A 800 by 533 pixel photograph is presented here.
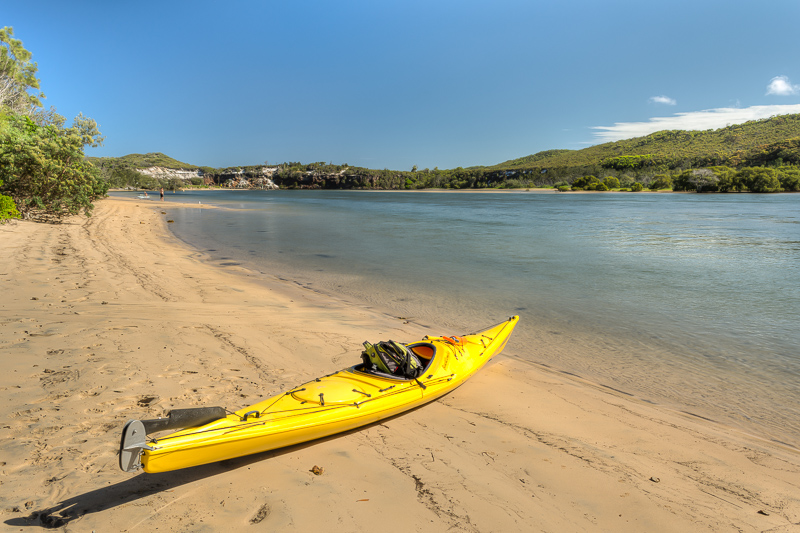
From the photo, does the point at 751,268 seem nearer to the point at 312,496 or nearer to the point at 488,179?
the point at 312,496

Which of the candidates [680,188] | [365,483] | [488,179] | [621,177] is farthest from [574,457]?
[488,179]

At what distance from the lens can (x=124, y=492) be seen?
122 inches

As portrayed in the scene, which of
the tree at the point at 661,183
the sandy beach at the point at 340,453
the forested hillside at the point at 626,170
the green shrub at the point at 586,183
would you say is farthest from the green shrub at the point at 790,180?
the sandy beach at the point at 340,453

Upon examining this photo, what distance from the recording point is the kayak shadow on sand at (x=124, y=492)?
275 centimetres

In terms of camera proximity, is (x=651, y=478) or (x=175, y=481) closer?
(x=175, y=481)

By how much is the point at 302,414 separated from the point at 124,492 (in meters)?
1.44

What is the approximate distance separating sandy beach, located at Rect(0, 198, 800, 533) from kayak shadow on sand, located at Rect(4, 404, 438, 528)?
1cm

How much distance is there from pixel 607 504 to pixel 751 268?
1576cm

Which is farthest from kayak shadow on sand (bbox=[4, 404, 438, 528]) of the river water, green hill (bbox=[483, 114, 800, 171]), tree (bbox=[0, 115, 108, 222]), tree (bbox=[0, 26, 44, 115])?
green hill (bbox=[483, 114, 800, 171])

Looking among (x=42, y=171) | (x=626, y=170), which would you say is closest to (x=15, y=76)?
(x=42, y=171)

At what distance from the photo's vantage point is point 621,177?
10219cm

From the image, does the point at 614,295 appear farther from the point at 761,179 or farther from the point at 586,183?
the point at 586,183

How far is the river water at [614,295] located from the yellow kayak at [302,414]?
91.6 inches

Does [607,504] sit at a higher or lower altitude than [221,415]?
lower
